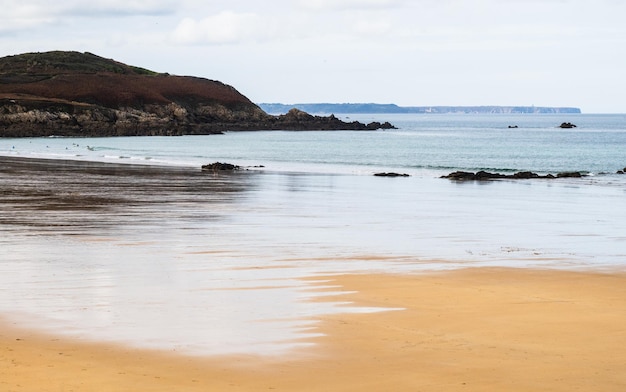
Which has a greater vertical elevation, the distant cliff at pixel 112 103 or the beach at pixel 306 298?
the distant cliff at pixel 112 103

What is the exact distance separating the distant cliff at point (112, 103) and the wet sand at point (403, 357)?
327ft

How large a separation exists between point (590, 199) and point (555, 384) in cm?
2345

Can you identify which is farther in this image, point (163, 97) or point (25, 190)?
point (163, 97)

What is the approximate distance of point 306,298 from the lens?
12.2 metres

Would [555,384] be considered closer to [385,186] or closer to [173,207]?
[173,207]

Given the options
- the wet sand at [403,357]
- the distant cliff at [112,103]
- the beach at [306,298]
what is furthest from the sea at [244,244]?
the distant cliff at [112,103]

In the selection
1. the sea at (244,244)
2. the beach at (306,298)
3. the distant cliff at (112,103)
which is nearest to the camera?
the beach at (306,298)

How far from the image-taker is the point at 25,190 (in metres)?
29.9

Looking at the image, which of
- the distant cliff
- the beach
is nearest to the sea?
the beach

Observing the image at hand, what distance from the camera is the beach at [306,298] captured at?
883 centimetres

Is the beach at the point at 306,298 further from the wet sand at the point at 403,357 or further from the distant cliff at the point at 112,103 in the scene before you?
the distant cliff at the point at 112,103

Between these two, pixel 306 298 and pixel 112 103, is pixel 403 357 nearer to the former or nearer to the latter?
pixel 306 298

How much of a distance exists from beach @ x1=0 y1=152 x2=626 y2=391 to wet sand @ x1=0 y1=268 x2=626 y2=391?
29 millimetres

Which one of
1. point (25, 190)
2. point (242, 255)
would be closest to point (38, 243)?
point (242, 255)
